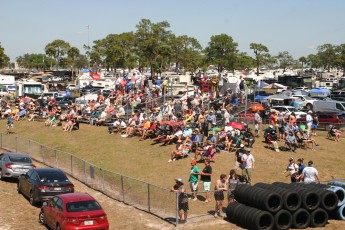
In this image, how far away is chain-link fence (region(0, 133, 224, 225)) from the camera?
16656 millimetres

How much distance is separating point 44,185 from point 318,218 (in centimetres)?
1065

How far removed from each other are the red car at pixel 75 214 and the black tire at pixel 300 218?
6.26 meters

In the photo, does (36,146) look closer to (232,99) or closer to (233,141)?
(233,141)

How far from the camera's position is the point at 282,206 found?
50.4ft

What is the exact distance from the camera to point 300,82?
8562 cm

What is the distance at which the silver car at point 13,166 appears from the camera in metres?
22.7

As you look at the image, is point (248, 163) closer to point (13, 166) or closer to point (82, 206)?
point (82, 206)

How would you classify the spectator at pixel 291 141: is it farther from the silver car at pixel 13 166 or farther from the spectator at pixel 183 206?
the silver car at pixel 13 166

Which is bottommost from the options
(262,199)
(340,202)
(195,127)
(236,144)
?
(340,202)

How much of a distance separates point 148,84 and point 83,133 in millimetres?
10084

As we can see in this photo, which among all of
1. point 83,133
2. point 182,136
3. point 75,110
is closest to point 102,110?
point 75,110

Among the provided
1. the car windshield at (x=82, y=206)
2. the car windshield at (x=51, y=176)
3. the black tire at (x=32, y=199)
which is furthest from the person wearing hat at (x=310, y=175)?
the black tire at (x=32, y=199)

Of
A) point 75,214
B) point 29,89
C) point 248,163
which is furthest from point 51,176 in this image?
point 29,89

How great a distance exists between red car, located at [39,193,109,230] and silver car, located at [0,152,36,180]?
754 centimetres
